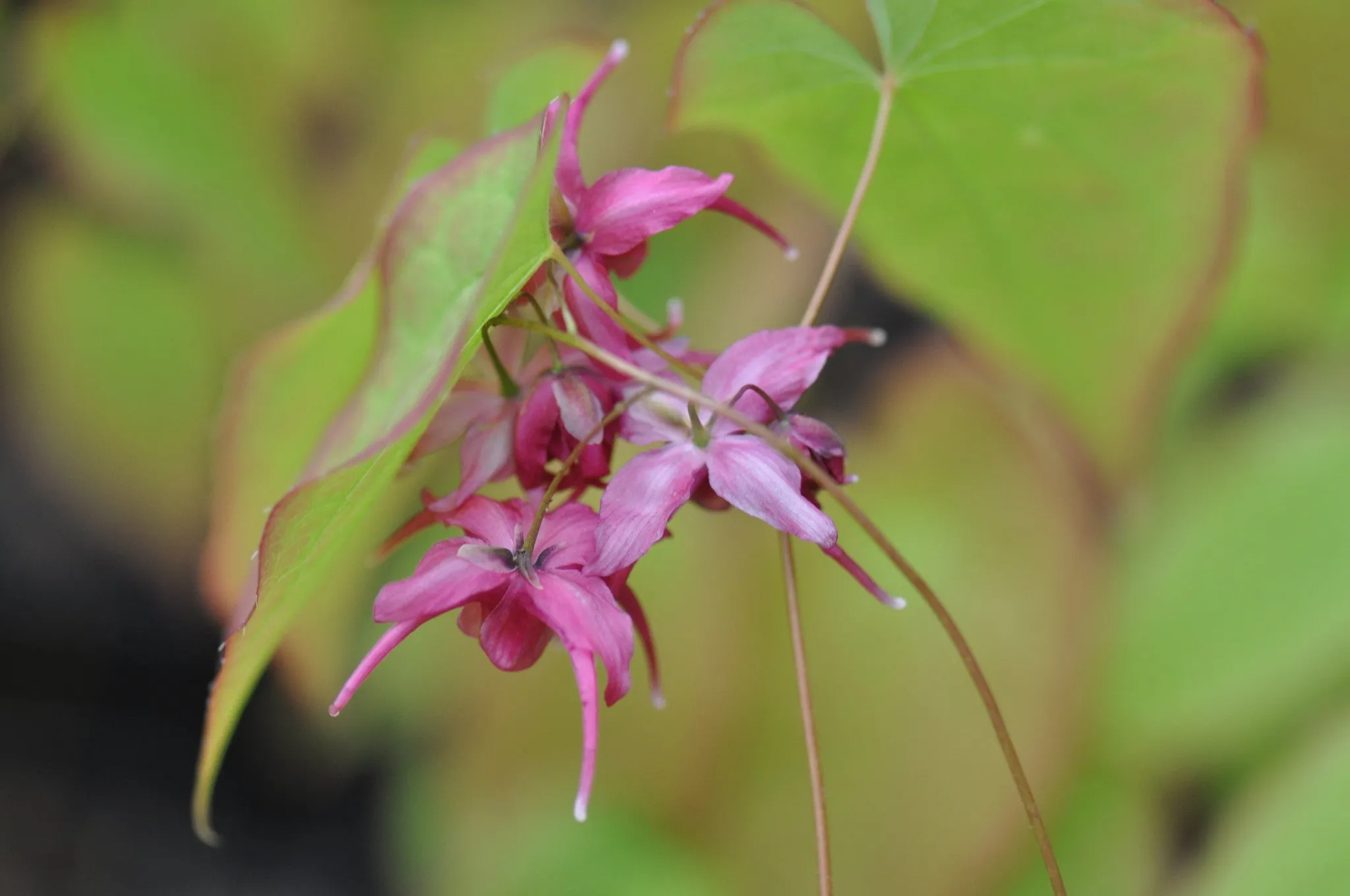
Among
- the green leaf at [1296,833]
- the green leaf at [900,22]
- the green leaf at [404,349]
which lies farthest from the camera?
the green leaf at [1296,833]

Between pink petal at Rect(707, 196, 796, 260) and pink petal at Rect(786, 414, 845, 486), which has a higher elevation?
pink petal at Rect(707, 196, 796, 260)

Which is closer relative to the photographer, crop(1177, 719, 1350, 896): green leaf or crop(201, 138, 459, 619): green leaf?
crop(201, 138, 459, 619): green leaf

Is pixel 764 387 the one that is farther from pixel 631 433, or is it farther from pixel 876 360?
pixel 876 360

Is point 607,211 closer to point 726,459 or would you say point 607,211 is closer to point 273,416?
point 726,459

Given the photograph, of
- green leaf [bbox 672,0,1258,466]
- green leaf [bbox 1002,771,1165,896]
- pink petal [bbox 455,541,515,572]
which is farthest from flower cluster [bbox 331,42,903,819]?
green leaf [bbox 1002,771,1165,896]

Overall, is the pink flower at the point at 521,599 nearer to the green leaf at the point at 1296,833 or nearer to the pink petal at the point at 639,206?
the pink petal at the point at 639,206

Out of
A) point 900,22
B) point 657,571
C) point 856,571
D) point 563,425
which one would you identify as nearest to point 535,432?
point 563,425

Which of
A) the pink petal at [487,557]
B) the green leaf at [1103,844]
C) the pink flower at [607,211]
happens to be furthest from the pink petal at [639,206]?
the green leaf at [1103,844]

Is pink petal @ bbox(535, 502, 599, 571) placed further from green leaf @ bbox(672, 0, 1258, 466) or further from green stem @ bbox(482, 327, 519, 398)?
green leaf @ bbox(672, 0, 1258, 466)
